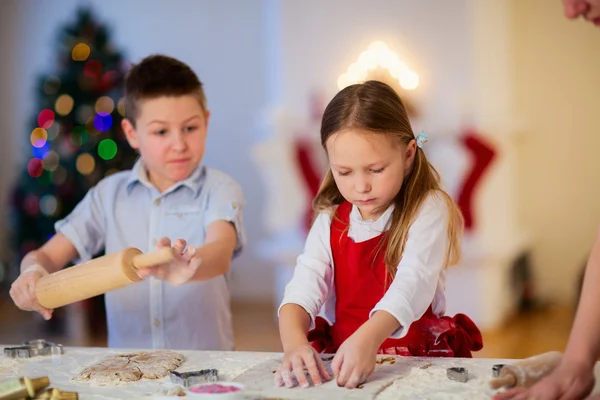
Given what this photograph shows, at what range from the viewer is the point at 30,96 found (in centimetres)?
511

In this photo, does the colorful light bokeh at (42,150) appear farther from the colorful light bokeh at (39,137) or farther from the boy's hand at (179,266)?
the boy's hand at (179,266)

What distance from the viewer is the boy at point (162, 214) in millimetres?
1729

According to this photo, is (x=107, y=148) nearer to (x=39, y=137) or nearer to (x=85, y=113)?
(x=85, y=113)

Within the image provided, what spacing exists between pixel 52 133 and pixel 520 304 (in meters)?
2.78

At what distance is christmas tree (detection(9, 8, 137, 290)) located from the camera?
12.7ft

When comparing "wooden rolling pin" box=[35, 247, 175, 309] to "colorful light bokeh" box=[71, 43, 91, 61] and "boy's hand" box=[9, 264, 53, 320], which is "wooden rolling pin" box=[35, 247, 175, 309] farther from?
"colorful light bokeh" box=[71, 43, 91, 61]

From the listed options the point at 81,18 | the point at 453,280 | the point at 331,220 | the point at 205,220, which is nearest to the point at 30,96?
the point at 81,18

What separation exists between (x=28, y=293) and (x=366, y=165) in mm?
673

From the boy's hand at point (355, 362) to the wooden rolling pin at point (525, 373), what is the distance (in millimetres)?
188

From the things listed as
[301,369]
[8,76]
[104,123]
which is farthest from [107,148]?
[301,369]

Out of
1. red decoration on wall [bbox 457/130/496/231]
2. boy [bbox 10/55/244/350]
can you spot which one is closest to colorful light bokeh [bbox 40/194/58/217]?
red decoration on wall [bbox 457/130/496/231]

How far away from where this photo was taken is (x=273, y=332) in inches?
157

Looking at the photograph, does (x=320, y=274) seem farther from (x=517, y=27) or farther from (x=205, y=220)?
(x=517, y=27)

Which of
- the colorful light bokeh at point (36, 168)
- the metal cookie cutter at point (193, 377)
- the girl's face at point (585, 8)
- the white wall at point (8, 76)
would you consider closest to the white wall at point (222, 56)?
the white wall at point (8, 76)
